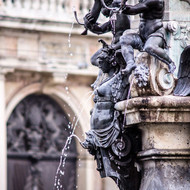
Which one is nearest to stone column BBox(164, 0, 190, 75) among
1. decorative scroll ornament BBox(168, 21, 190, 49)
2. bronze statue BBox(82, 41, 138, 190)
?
decorative scroll ornament BBox(168, 21, 190, 49)

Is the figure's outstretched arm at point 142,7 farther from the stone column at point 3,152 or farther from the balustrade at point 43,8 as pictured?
the stone column at point 3,152

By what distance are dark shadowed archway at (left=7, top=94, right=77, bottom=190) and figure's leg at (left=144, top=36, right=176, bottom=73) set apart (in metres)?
17.1

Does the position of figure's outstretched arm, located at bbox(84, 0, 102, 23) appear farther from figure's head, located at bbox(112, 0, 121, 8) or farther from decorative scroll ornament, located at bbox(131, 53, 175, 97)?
decorative scroll ornament, located at bbox(131, 53, 175, 97)

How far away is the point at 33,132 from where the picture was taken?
27.1 m

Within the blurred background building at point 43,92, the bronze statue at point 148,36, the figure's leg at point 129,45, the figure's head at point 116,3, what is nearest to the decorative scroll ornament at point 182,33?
the bronze statue at point 148,36

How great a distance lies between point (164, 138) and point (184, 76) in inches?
22.0

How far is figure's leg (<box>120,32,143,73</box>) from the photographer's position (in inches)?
392

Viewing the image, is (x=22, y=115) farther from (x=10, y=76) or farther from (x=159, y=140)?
(x=159, y=140)

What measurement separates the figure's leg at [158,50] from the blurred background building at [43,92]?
51.8ft

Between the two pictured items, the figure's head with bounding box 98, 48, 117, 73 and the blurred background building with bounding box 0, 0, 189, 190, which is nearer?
the figure's head with bounding box 98, 48, 117, 73

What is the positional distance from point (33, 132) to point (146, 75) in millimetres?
17427

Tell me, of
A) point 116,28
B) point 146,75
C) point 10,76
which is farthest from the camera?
point 10,76

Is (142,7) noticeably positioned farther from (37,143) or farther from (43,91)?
(43,91)

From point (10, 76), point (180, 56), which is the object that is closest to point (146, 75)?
point (180, 56)
